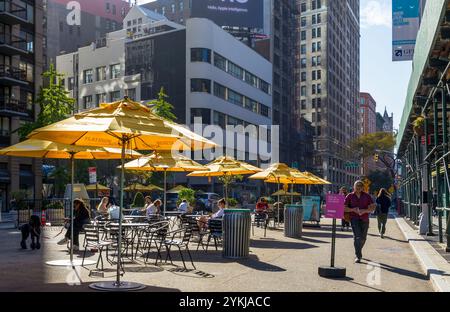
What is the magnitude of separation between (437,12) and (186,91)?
56.8 meters

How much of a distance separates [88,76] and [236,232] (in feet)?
231

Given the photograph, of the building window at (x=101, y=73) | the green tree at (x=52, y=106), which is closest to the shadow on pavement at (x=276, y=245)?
the green tree at (x=52, y=106)

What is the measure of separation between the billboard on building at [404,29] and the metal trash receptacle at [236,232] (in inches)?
506

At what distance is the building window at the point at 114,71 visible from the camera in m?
75.6

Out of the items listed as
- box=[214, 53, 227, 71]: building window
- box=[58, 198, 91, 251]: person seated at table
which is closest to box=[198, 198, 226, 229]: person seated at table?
box=[58, 198, 91, 251]: person seated at table

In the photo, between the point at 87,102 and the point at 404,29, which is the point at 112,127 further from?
the point at 87,102

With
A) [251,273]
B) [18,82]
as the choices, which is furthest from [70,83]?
[251,273]

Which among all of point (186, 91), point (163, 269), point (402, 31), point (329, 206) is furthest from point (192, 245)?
point (186, 91)

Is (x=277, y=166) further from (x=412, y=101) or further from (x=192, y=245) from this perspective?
(x=192, y=245)

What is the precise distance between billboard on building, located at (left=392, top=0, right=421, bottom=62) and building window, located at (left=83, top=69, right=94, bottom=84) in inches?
2420

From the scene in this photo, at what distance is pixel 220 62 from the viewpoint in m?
70.6

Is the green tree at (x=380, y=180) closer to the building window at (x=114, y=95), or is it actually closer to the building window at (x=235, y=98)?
the building window at (x=235, y=98)

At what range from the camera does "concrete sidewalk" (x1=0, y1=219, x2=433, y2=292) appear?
9.62 metres

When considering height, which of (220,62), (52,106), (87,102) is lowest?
(52,106)
